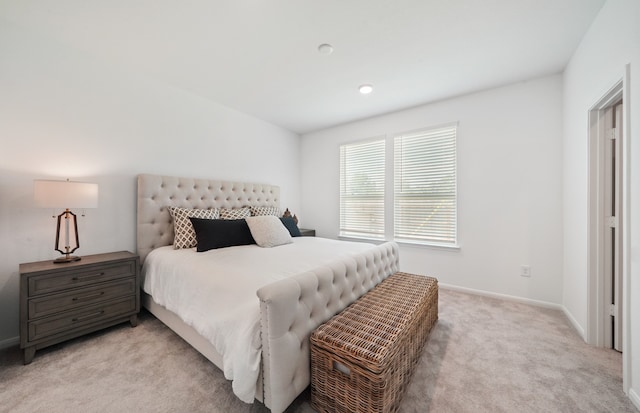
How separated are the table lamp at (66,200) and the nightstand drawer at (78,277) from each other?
203 mm

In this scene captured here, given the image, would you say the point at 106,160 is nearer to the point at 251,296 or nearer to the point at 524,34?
the point at 251,296

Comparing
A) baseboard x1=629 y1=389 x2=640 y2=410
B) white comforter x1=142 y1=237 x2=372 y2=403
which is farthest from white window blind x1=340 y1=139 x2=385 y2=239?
baseboard x1=629 y1=389 x2=640 y2=410

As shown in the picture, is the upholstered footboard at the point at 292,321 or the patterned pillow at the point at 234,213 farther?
the patterned pillow at the point at 234,213

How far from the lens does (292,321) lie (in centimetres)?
131

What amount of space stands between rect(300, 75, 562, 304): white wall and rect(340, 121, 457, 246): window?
15cm

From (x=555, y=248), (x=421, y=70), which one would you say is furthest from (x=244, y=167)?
(x=555, y=248)

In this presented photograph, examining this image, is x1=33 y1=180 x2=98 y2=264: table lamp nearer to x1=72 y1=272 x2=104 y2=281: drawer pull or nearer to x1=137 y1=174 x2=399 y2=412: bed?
x1=72 y1=272 x2=104 y2=281: drawer pull

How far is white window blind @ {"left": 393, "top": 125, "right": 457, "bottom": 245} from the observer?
3.21 metres

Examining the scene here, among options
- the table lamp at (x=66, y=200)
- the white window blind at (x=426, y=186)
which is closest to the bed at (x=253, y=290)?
the table lamp at (x=66, y=200)

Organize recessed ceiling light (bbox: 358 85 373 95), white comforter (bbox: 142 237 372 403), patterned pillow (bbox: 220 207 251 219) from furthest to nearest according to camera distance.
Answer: patterned pillow (bbox: 220 207 251 219) → recessed ceiling light (bbox: 358 85 373 95) → white comforter (bbox: 142 237 372 403)

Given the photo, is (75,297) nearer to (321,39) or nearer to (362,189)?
(321,39)

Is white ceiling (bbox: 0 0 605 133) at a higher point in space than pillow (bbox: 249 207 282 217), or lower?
higher

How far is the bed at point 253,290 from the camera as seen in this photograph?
1.24 metres

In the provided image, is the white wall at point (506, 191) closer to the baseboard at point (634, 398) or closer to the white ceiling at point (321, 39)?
the white ceiling at point (321, 39)
